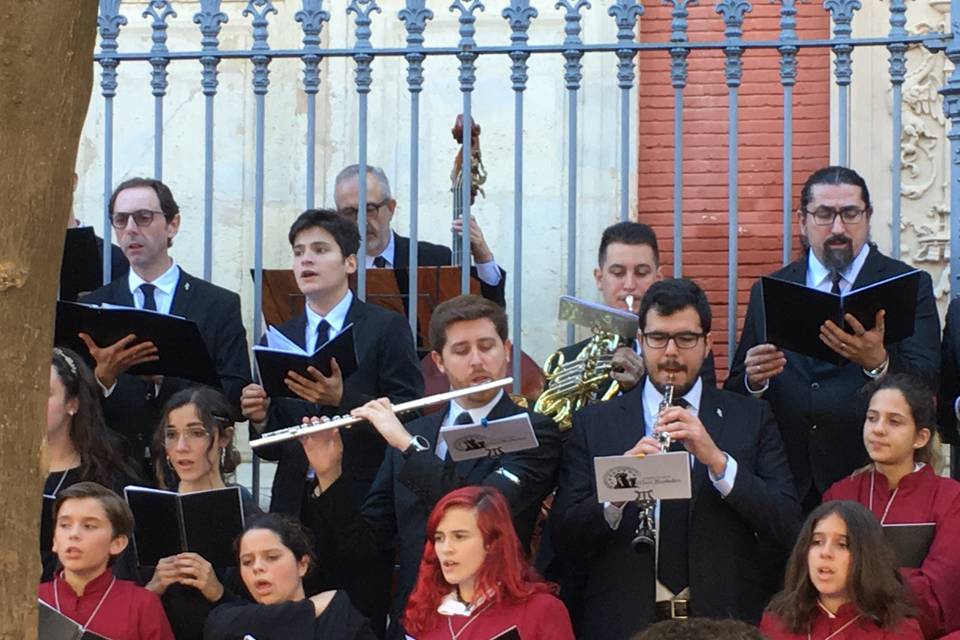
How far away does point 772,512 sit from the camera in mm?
5938

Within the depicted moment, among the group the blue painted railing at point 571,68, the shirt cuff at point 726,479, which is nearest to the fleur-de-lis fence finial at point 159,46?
the blue painted railing at point 571,68

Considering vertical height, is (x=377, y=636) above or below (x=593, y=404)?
below

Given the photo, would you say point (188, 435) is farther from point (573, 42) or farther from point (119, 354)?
point (573, 42)

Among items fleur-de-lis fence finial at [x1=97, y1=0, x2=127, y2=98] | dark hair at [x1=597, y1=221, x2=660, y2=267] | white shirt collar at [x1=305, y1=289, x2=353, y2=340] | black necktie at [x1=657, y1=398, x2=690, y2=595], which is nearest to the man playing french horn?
dark hair at [x1=597, y1=221, x2=660, y2=267]

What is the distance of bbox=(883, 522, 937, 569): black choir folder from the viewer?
5891 mm

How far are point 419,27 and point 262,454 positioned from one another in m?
1.85

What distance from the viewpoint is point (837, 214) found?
22.3ft

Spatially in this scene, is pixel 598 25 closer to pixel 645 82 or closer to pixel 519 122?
pixel 645 82

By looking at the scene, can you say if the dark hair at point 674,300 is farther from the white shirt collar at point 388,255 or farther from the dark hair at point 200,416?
the white shirt collar at point 388,255

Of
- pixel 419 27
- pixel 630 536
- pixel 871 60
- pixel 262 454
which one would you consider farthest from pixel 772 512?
pixel 871 60

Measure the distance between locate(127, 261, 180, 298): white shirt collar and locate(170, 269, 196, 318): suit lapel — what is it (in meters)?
0.02

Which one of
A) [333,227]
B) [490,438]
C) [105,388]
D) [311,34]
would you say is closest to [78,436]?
[105,388]

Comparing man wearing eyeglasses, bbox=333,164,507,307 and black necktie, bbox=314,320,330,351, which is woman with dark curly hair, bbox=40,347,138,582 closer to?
black necktie, bbox=314,320,330,351

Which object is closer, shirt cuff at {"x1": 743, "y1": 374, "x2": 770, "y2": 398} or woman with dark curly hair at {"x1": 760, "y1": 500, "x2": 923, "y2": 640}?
woman with dark curly hair at {"x1": 760, "y1": 500, "x2": 923, "y2": 640}
